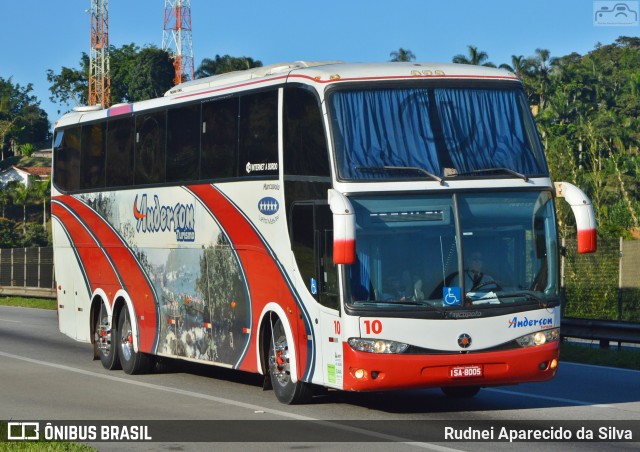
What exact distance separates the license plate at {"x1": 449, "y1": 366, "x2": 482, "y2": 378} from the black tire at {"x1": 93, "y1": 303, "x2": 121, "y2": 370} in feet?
26.4

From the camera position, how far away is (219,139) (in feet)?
53.1

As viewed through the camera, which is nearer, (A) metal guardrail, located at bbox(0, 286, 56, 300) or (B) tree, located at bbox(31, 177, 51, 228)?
(A) metal guardrail, located at bbox(0, 286, 56, 300)

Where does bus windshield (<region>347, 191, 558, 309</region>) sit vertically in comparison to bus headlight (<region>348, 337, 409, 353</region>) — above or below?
above

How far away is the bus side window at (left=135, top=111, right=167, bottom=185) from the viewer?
1792 cm

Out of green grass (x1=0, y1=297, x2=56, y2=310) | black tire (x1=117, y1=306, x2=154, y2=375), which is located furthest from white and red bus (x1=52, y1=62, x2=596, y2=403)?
green grass (x1=0, y1=297, x2=56, y2=310)

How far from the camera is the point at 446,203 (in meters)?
13.0

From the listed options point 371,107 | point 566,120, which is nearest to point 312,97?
point 371,107

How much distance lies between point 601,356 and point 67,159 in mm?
9390

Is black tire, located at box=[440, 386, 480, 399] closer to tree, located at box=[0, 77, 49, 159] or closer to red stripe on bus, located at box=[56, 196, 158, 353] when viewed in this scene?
red stripe on bus, located at box=[56, 196, 158, 353]

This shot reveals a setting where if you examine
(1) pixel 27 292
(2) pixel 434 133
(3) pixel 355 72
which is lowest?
(1) pixel 27 292

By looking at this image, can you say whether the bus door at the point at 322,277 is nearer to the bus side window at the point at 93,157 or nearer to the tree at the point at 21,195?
the bus side window at the point at 93,157

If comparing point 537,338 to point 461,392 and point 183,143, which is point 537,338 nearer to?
point 461,392

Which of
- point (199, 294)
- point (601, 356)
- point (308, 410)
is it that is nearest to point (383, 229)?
point (308, 410)

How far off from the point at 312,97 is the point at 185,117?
393 centimetres
